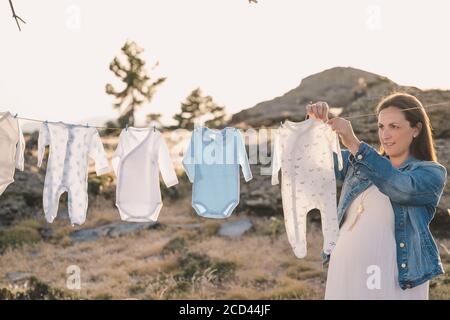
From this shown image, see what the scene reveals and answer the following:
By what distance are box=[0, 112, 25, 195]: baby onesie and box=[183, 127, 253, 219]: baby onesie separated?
4.45ft

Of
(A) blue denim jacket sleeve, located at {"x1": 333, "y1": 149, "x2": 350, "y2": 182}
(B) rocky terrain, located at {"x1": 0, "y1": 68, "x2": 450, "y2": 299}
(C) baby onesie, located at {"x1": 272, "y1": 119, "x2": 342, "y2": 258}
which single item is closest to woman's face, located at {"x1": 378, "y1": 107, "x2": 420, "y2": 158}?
(A) blue denim jacket sleeve, located at {"x1": 333, "y1": 149, "x2": 350, "y2": 182}

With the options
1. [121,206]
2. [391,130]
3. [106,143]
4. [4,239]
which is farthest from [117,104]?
[391,130]

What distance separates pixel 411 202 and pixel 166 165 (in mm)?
2680

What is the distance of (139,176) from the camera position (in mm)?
5582

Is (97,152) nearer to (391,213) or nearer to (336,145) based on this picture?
(336,145)

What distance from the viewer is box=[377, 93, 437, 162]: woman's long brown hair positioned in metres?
3.66

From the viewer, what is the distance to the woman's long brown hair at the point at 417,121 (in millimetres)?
3658

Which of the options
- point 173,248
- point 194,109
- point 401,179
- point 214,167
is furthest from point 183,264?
point 194,109

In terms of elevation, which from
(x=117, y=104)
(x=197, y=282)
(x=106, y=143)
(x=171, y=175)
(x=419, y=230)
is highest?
(x=117, y=104)

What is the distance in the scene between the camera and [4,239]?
14125mm

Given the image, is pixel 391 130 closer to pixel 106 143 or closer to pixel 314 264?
pixel 314 264

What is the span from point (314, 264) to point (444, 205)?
8.63 feet

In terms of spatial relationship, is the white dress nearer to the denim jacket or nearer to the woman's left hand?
the denim jacket

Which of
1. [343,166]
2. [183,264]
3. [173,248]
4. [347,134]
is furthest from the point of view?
[173,248]
